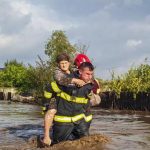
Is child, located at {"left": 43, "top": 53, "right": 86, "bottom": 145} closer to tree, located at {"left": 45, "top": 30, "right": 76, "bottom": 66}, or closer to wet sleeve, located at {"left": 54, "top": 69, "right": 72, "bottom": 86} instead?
wet sleeve, located at {"left": 54, "top": 69, "right": 72, "bottom": 86}

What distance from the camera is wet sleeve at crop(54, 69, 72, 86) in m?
7.59

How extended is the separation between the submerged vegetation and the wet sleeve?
17421mm

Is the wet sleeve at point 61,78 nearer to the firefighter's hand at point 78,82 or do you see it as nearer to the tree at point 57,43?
the firefighter's hand at point 78,82

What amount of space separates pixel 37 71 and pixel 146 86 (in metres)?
19.3

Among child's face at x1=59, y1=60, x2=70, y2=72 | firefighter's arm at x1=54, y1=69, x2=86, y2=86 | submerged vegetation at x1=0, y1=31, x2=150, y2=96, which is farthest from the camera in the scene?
submerged vegetation at x1=0, y1=31, x2=150, y2=96

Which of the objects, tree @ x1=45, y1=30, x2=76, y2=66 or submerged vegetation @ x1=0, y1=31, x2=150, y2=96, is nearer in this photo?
submerged vegetation @ x1=0, y1=31, x2=150, y2=96

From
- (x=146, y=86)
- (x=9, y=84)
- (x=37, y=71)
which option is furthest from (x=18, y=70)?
(x=146, y=86)

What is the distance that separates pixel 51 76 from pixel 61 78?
1265 inches

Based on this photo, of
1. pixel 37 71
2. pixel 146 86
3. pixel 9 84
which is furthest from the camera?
pixel 9 84

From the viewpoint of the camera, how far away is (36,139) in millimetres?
8500

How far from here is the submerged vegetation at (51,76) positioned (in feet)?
86.1

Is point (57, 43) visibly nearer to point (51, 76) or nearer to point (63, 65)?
point (51, 76)

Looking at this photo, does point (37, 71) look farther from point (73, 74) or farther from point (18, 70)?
point (73, 74)

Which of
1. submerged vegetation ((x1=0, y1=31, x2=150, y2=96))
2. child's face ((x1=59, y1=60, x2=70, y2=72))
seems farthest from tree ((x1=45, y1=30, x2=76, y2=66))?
child's face ((x1=59, y1=60, x2=70, y2=72))
